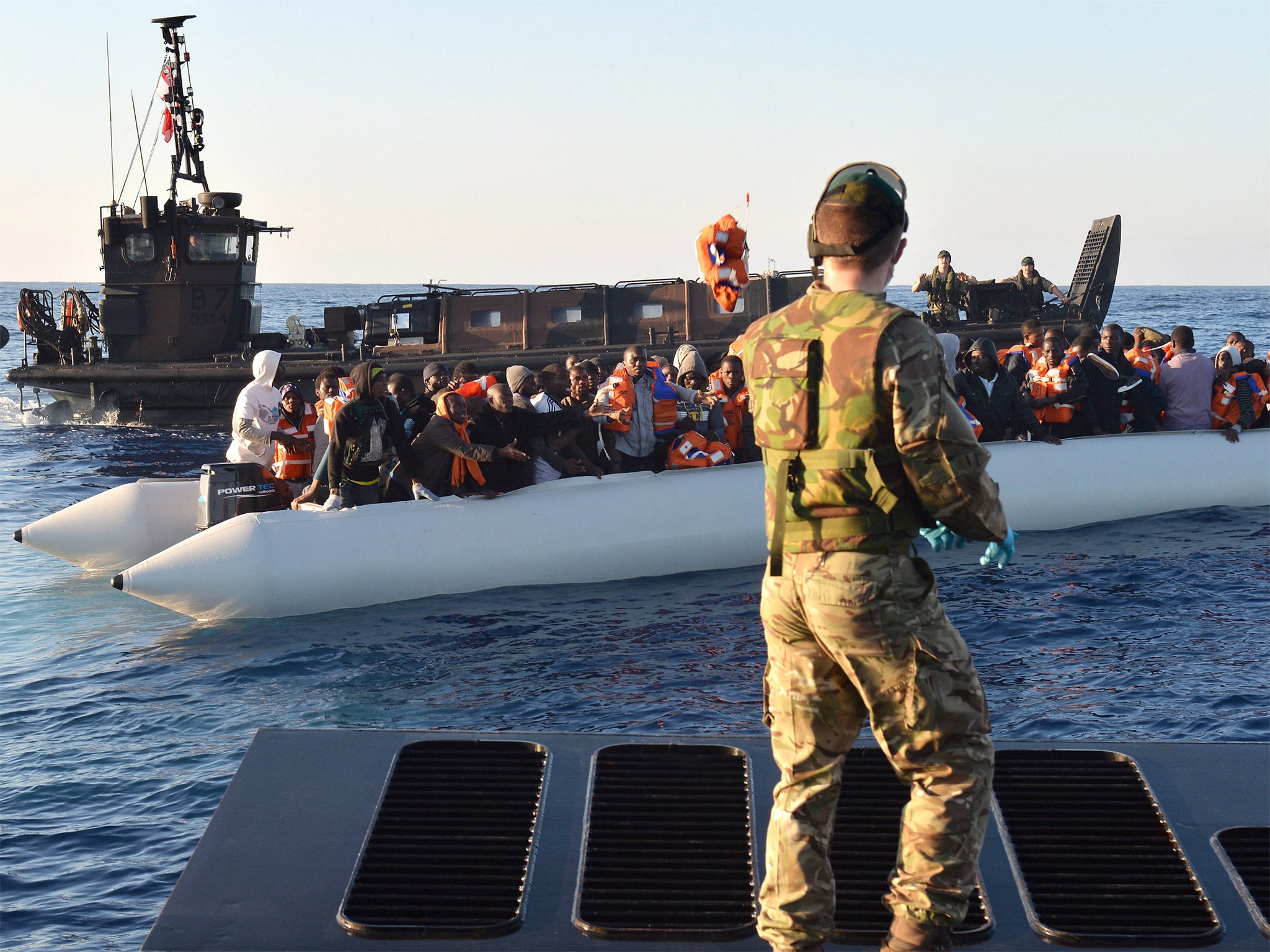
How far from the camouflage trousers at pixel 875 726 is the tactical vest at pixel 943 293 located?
16.9 m

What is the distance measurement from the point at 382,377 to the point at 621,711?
3378 mm

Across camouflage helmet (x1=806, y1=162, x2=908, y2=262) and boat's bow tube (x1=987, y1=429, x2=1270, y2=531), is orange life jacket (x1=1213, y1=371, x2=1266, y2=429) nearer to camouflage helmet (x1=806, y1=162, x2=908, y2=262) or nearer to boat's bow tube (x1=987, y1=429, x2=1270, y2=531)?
boat's bow tube (x1=987, y1=429, x2=1270, y2=531)

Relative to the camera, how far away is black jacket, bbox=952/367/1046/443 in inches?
427

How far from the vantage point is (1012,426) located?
11.3 m

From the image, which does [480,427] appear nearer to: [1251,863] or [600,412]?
[600,412]

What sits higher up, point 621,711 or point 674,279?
point 674,279

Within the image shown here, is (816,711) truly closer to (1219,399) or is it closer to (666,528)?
(666,528)

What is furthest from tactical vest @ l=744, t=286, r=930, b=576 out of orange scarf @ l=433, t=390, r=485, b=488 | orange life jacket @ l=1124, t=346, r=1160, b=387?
orange life jacket @ l=1124, t=346, r=1160, b=387

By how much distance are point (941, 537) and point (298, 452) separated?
25.4 feet

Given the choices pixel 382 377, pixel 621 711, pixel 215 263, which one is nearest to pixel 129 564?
pixel 382 377

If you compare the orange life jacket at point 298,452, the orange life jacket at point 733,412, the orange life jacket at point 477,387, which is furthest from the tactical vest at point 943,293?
the orange life jacket at point 298,452

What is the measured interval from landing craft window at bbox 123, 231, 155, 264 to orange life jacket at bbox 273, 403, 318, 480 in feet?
39.9

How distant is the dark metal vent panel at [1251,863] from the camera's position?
326 centimetres

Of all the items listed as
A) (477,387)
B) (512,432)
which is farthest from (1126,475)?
(477,387)
